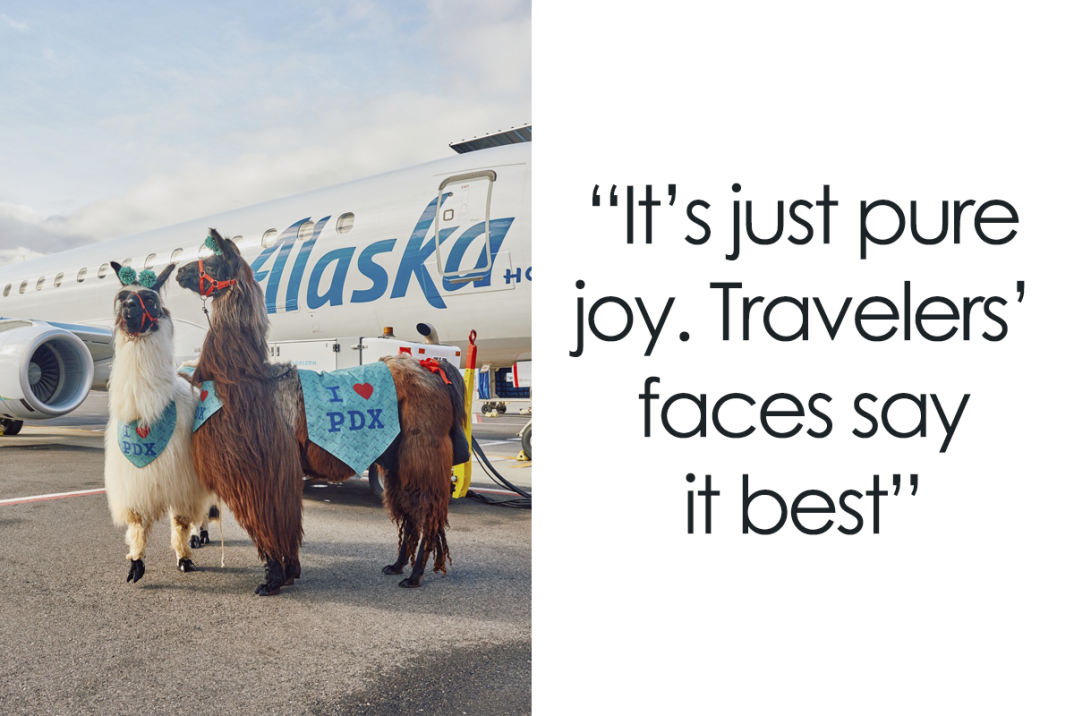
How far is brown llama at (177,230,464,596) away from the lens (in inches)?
140

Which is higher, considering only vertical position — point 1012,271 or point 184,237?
point 184,237

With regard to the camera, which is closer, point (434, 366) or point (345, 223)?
point (434, 366)

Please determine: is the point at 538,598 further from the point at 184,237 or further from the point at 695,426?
the point at 184,237

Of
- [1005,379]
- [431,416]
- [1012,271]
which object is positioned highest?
[1012,271]

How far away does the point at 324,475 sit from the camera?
13.3 ft

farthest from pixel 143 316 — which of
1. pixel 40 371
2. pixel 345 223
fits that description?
pixel 40 371

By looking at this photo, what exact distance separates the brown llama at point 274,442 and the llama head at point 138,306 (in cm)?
16

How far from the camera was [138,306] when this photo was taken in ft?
11.9

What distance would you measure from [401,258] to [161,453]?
184 inches

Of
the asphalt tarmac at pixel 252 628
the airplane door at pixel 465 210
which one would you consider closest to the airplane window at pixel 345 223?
the airplane door at pixel 465 210

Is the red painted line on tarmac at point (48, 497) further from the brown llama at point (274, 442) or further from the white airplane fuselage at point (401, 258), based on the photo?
the brown llama at point (274, 442)

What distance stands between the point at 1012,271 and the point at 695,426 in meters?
0.70

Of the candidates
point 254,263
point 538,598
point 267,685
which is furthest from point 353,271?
point 538,598

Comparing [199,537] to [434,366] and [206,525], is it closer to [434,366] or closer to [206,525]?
[206,525]
